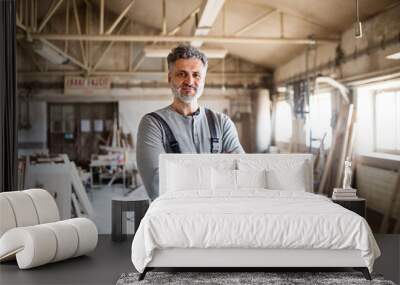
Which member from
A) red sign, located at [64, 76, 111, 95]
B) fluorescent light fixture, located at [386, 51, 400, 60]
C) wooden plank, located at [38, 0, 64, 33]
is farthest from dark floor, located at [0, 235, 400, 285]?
wooden plank, located at [38, 0, 64, 33]

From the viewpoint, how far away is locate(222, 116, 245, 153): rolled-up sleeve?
5830 mm

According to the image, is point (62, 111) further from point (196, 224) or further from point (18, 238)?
point (196, 224)

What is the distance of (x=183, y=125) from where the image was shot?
18.5 feet

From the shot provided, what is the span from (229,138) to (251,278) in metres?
2.24

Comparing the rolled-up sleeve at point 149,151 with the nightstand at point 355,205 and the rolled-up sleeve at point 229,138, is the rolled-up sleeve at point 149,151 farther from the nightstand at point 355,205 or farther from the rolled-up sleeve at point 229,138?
the nightstand at point 355,205

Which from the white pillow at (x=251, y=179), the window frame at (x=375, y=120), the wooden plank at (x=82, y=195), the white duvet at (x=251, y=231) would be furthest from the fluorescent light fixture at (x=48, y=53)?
the window frame at (x=375, y=120)

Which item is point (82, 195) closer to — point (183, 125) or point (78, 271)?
point (183, 125)

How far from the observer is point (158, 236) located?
382 centimetres

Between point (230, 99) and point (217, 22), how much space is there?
43.3 inches

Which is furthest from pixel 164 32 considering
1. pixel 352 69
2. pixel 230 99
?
pixel 352 69

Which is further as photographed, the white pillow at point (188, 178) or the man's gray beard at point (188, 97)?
the man's gray beard at point (188, 97)

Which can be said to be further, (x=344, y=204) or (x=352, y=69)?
(x=352, y=69)

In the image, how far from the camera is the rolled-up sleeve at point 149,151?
568 cm

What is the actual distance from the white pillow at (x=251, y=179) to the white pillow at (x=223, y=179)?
0.16ft
